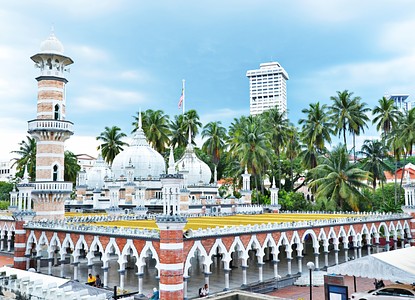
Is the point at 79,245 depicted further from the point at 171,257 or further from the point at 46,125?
the point at 46,125

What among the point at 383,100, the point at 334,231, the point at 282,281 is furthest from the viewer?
the point at 383,100

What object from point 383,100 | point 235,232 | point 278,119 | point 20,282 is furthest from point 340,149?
point 20,282

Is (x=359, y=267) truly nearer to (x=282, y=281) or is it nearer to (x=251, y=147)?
(x=282, y=281)

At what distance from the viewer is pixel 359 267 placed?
57.6ft

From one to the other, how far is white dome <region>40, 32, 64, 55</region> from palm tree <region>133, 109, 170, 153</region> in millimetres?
40214

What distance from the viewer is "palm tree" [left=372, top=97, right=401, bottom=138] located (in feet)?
186

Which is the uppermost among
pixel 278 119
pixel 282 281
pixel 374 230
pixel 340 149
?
pixel 278 119

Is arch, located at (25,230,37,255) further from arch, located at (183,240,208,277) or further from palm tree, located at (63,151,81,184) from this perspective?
palm tree, located at (63,151,81,184)

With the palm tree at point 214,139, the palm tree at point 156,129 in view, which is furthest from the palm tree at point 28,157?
the palm tree at point 214,139

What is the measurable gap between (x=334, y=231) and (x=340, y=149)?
72.0 feet

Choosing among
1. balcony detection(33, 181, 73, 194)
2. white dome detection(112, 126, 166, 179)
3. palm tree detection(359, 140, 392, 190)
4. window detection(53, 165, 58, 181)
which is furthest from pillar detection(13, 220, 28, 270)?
palm tree detection(359, 140, 392, 190)

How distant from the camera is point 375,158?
2303 inches

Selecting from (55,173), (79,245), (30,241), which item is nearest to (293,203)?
(55,173)

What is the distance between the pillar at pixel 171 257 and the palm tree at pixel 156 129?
55917mm
